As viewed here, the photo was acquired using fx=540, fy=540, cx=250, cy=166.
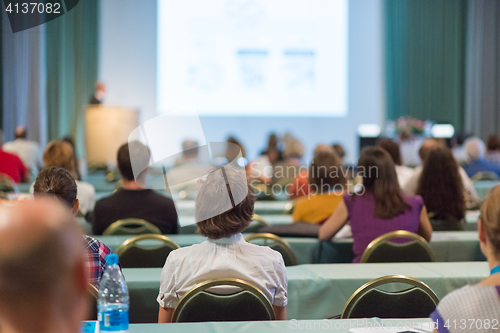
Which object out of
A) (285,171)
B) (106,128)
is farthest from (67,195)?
(106,128)

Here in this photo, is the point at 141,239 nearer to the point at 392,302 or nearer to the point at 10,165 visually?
the point at 392,302

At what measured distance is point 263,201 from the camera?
5.89 meters

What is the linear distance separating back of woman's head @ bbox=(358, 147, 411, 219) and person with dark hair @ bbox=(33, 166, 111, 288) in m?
1.73

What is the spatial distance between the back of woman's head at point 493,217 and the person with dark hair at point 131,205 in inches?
102

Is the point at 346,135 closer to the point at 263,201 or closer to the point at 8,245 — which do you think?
the point at 263,201

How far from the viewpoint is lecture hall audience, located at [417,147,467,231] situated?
3.92 m

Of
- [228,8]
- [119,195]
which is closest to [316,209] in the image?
[119,195]

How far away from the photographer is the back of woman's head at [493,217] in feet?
4.21

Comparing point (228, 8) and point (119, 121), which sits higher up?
point (228, 8)

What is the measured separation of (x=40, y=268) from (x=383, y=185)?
2.72 m

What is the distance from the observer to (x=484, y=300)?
128 cm

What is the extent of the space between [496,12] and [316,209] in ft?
38.4

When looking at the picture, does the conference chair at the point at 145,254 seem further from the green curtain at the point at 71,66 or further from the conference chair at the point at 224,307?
the green curtain at the point at 71,66

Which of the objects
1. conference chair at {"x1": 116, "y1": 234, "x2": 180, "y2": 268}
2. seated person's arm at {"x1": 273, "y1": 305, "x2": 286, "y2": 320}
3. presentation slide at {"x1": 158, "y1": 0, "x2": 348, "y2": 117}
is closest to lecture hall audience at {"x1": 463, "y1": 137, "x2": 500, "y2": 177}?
presentation slide at {"x1": 158, "y1": 0, "x2": 348, "y2": 117}
